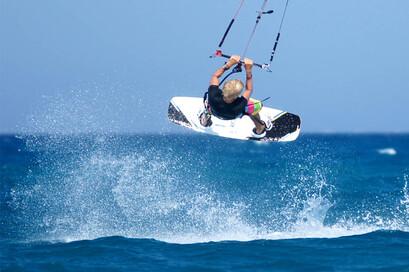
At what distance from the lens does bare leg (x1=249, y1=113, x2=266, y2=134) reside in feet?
40.3

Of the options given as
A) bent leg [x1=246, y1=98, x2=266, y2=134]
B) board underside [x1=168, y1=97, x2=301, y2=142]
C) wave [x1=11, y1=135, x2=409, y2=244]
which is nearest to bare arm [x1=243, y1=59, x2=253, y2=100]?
bent leg [x1=246, y1=98, x2=266, y2=134]

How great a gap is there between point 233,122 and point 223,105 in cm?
186

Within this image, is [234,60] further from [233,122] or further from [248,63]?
[233,122]

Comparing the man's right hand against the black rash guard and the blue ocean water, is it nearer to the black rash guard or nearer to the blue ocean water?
the black rash guard

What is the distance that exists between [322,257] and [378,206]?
915 cm

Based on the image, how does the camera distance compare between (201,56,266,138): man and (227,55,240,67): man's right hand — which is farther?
(201,56,266,138): man

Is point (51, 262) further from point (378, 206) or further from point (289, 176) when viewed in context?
point (289, 176)

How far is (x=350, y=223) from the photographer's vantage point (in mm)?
16297

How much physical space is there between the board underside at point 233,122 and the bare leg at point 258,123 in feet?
0.48

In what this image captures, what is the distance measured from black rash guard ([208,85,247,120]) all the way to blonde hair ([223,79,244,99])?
0.51 feet

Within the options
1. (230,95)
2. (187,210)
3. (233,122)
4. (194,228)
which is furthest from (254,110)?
(187,210)

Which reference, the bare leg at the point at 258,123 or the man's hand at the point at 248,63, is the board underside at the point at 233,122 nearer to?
the bare leg at the point at 258,123

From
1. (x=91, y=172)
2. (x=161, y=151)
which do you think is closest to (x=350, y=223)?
(x=91, y=172)

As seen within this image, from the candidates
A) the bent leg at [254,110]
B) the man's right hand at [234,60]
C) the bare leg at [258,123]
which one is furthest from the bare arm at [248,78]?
the bare leg at [258,123]
